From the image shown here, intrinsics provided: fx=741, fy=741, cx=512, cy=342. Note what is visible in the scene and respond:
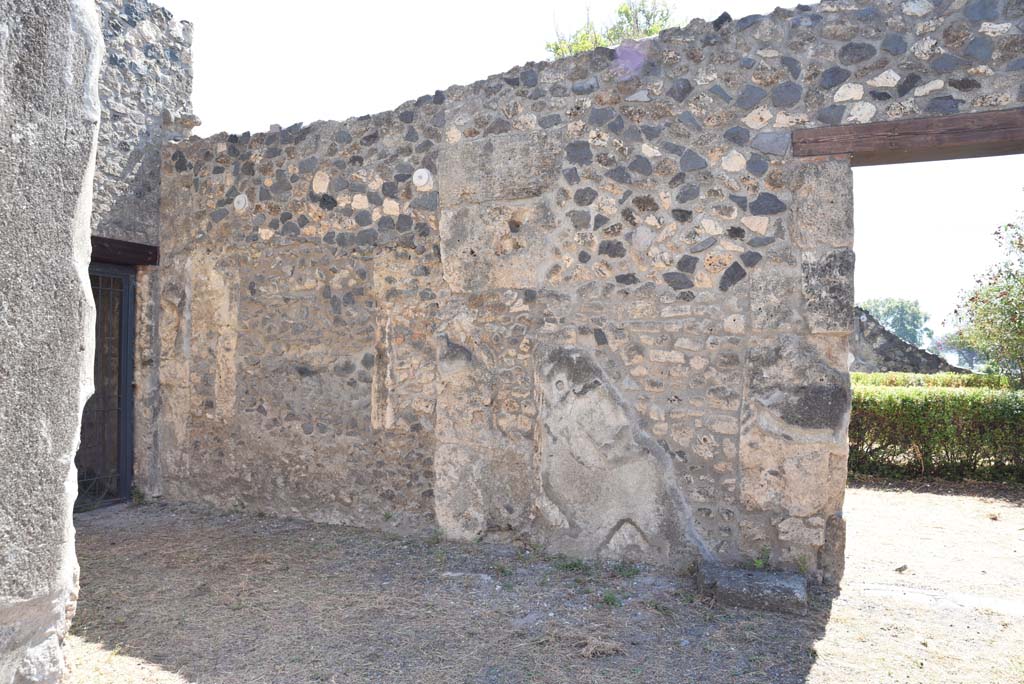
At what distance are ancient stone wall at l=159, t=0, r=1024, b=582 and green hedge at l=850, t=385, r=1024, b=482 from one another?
4262 mm

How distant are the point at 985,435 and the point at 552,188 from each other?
545 cm

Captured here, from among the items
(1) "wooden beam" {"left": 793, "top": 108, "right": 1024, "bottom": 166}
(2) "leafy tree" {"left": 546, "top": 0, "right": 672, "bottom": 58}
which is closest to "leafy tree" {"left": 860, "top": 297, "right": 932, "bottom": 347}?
(2) "leafy tree" {"left": 546, "top": 0, "right": 672, "bottom": 58}

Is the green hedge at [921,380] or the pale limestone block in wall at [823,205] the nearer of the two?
the pale limestone block in wall at [823,205]

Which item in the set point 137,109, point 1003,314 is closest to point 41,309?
point 137,109

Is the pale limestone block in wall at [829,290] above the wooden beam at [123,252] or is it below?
below

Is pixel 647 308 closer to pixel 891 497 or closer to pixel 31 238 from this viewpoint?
pixel 31 238

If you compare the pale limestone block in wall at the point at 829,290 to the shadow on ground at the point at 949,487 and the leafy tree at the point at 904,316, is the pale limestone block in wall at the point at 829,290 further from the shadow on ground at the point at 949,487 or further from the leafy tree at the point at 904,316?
the leafy tree at the point at 904,316

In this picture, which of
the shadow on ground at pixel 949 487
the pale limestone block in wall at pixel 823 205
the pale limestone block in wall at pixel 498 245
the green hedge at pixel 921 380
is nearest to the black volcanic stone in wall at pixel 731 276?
the pale limestone block in wall at pixel 823 205

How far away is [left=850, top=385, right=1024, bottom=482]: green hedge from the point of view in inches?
283

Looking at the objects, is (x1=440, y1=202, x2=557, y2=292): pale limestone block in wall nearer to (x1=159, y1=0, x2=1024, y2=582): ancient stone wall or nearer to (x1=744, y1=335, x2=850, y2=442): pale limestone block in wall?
(x1=159, y1=0, x2=1024, y2=582): ancient stone wall

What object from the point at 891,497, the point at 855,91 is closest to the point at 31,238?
the point at 855,91

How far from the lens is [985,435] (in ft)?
23.7

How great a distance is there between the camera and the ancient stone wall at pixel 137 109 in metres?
5.70

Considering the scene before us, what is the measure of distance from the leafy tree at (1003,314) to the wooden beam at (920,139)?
5.87 meters
